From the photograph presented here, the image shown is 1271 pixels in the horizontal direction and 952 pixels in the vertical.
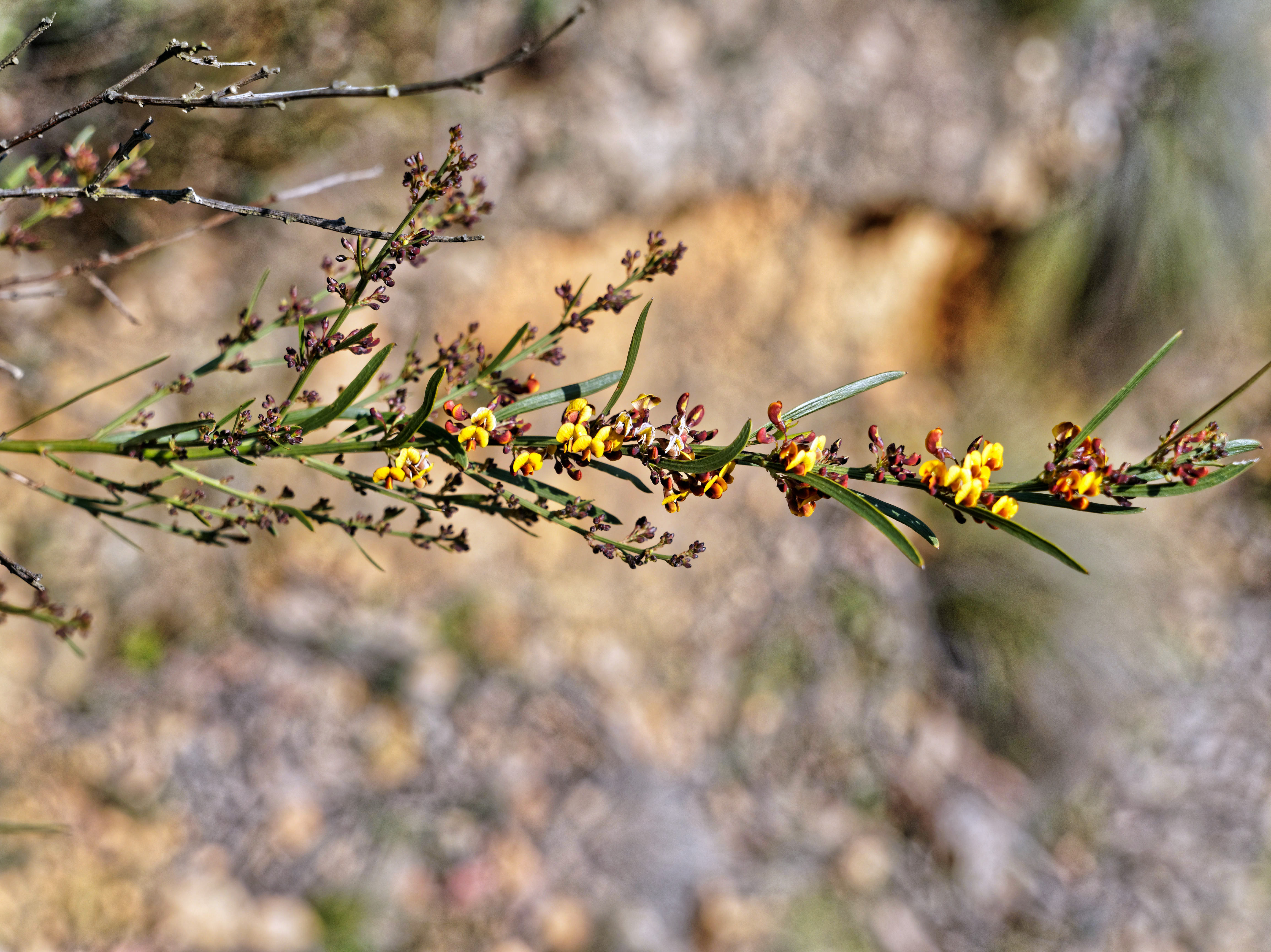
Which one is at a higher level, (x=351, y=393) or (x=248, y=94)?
(x=248, y=94)

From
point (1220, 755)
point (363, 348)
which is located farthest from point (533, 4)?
point (1220, 755)

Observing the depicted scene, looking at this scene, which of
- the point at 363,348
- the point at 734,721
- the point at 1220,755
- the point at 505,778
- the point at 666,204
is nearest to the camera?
the point at 363,348

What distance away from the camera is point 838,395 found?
71 centimetres

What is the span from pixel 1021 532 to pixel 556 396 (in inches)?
16.4

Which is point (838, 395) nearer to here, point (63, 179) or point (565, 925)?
Answer: point (63, 179)

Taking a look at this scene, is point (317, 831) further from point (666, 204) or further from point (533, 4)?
point (533, 4)

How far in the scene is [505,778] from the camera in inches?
103

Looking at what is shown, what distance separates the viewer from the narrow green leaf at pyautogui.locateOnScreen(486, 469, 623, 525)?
69cm

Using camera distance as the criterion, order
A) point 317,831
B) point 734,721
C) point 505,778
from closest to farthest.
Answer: point 317,831 < point 505,778 < point 734,721

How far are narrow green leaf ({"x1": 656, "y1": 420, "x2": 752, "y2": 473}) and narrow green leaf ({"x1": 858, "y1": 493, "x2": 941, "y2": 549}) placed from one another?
0.05 metres

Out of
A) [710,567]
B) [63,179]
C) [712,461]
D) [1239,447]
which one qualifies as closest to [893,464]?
[712,461]

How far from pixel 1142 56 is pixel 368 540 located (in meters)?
3.63

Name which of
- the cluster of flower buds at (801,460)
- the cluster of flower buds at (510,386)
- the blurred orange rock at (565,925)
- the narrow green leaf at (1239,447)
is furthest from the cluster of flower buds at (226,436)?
the blurred orange rock at (565,925)

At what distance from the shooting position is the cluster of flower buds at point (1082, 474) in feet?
2.01
